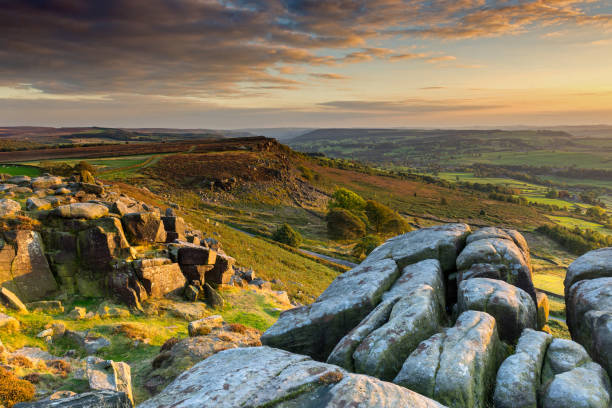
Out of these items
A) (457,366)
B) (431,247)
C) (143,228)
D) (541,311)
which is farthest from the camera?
(143,228)

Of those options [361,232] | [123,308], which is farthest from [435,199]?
[123,308]

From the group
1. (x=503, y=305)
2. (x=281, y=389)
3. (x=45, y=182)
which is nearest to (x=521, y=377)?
(x=503, y=305)

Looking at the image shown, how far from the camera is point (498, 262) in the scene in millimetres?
16828

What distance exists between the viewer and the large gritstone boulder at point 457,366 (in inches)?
393

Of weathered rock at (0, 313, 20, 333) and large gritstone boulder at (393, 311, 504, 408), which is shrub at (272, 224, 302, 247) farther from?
large gritstone boulder at (393, 311, 504, 408)

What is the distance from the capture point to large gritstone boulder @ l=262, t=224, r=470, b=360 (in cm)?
1485

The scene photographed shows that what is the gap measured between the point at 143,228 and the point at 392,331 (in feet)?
69.8

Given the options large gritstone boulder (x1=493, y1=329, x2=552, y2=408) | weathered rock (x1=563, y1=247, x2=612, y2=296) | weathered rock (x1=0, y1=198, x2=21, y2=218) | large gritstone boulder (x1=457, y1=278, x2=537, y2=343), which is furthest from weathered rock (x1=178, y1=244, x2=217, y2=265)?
weathered rock (x1=563, y1=247, x2=612, y2=296)

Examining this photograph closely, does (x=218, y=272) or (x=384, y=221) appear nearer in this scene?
(x=218, y=272)

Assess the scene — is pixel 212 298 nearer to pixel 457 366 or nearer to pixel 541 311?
pixel 457 366

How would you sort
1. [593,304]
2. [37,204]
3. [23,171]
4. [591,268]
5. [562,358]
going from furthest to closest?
[23,171] < [37,204] < [591,268] < [593,304] < [562,358]

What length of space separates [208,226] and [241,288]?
2746 cm

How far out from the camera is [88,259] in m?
22.9

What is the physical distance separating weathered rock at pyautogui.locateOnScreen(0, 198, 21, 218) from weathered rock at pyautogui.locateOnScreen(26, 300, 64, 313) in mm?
6435
